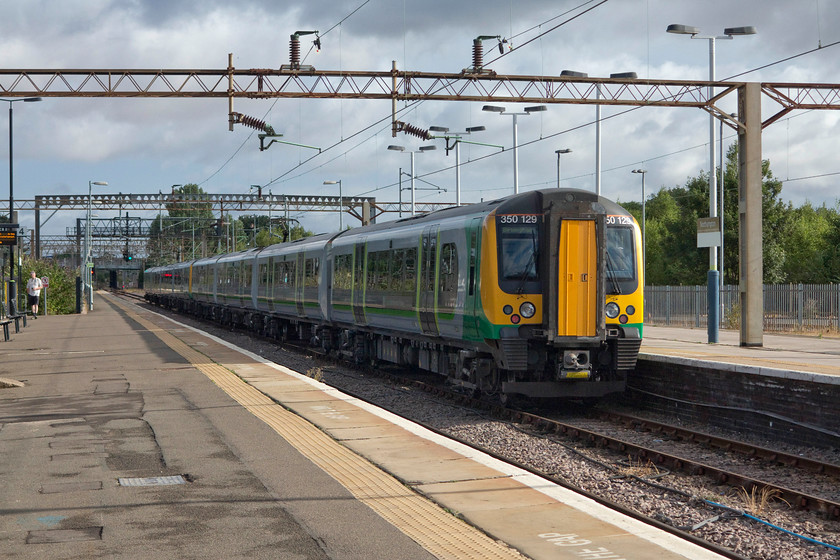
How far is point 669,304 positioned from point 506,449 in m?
29.5

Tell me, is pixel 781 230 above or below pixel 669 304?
above

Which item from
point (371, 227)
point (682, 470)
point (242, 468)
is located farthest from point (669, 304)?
point (242, 468)

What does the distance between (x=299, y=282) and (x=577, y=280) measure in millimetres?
15383

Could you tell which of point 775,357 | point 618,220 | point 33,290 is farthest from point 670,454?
point 33,290

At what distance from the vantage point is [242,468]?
913cm

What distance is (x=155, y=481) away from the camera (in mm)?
8656

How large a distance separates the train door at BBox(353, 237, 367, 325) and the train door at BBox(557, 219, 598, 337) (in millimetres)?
7953

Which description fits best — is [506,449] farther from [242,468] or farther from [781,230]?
[781,230]

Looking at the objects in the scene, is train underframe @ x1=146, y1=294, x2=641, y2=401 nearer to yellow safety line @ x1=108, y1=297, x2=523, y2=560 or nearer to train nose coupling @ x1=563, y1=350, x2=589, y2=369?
train nose coupling @ x1=563, y1=350, x2=589, y2=369

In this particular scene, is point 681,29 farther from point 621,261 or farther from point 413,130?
point 621,261


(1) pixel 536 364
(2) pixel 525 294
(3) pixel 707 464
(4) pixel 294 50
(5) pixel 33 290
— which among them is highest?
Answer: (4) pixel 294 50

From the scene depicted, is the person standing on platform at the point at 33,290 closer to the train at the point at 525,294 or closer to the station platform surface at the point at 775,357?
the train at the point at 525,294

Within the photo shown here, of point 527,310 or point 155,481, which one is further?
point 527,310

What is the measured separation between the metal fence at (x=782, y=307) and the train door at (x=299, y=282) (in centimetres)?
1335
